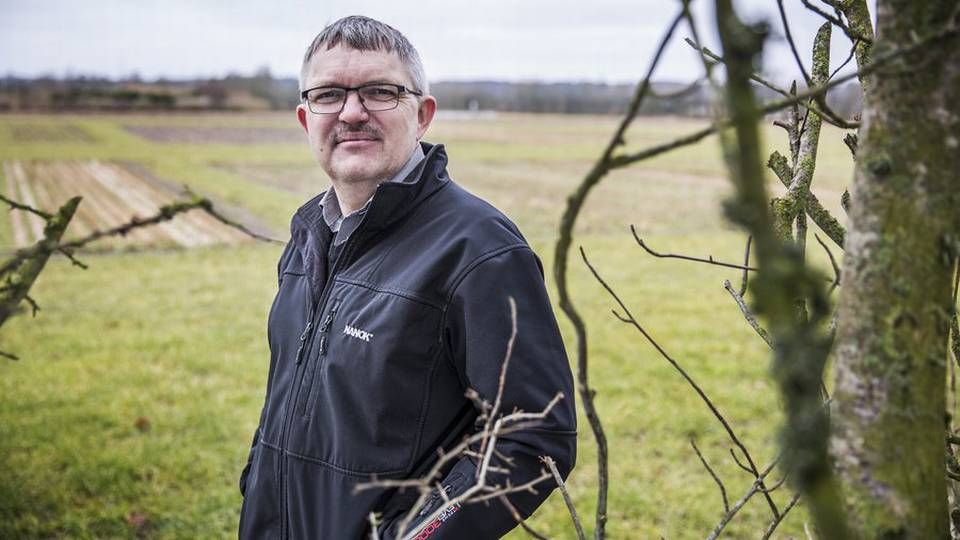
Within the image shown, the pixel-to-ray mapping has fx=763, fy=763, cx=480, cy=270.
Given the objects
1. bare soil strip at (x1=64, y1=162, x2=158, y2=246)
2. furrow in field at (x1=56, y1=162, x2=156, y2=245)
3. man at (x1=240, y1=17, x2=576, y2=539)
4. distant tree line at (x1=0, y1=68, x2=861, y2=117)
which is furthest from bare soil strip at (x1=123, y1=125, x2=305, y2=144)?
man at (x1=240, y1=17, x2=576, y2=539)

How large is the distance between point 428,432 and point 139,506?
3.94m

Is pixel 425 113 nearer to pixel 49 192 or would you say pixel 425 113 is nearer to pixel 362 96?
pixel 362 96

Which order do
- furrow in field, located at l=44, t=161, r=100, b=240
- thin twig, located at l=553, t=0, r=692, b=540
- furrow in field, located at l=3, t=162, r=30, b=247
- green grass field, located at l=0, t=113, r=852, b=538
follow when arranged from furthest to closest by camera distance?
furrow in field, located at l=44, t=161, r=100, b=240, furrow in field, located at l=3, t=162, r=30, b=247, green grass field, located at l=0, t=113, r=852, b=538, thin twig, located at l=553, t=0, r=692, b=540

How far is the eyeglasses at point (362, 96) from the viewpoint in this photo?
2.37 metres

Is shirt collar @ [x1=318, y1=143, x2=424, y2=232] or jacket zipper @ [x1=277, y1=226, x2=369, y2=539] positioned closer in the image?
jacket zipper @ [x1=277, y1=226, x2=369, y2=539]

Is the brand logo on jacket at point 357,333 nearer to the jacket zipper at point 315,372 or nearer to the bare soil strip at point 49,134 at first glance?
the jacket zipper at point 315,372

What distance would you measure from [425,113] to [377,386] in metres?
1.02

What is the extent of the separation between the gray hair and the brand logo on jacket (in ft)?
2.71

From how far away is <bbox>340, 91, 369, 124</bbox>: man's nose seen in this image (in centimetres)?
233

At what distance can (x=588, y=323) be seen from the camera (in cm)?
964

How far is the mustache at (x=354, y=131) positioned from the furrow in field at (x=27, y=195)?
594 inches

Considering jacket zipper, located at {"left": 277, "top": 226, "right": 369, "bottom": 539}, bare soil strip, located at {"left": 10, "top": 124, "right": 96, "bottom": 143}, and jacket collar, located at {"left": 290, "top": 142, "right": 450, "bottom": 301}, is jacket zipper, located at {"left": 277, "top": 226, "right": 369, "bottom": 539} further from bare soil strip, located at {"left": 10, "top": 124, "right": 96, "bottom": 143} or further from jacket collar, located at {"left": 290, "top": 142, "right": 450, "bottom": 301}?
bare soil strip, located at {"left": 10, "top": 124, "right": 96, "bottom": 143}

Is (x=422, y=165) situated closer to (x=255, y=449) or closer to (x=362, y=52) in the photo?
(x=362, y=52)

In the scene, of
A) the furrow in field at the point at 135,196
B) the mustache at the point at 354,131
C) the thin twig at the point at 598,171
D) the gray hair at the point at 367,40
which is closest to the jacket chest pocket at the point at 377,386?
the mustache at the point at 354,131
